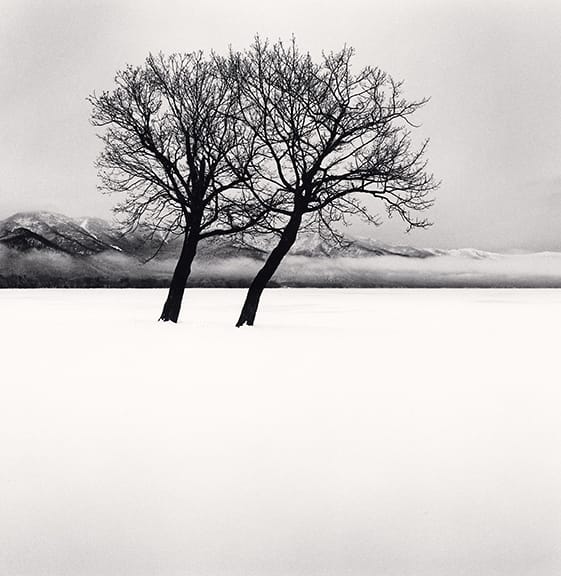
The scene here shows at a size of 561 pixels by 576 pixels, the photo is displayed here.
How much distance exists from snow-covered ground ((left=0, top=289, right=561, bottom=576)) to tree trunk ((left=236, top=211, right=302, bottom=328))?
9.47 meters

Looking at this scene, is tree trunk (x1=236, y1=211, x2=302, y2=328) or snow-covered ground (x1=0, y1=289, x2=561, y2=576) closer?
snow-covered ground (x1=0, y1=289, x2=561, y2=576)

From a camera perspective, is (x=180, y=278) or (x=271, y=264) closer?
(x=271, y=264)

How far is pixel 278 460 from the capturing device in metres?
6.93

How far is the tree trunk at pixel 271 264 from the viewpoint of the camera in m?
24.0

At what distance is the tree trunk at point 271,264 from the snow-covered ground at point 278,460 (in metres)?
9.47

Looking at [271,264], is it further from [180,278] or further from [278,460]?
[278,460]

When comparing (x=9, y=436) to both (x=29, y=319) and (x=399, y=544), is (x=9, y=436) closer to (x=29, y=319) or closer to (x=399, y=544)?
(x=399, y=544)

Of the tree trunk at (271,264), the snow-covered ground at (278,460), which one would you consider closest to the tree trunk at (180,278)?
the tree trunk at (271,264)

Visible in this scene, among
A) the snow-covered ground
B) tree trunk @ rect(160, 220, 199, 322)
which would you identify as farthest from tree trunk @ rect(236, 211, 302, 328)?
the snow-covered ground

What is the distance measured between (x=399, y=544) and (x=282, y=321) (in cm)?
2195

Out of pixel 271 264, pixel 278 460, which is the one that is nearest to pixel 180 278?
pixel 271 264

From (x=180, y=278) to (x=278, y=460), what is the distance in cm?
1994

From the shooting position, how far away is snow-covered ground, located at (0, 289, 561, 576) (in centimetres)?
510

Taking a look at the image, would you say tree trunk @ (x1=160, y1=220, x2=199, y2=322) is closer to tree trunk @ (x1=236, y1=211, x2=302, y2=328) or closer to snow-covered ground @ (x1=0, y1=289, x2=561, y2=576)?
tree trunk @ (x1=236, y1=211, x2=302, y2=328)
